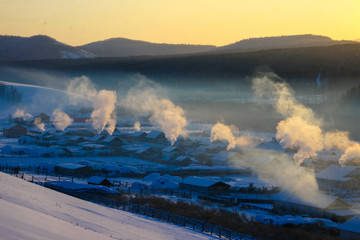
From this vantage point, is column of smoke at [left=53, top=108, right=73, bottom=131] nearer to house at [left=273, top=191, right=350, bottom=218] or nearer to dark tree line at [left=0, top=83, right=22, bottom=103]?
dark tree line at [left=0, top=83, right=22, bottom=103]

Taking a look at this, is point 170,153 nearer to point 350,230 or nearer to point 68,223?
point 350,230

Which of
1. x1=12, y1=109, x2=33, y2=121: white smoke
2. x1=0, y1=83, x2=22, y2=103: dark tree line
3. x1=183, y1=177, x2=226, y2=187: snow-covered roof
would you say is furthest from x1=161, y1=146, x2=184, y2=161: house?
x1=0, y1=83, x2=22, y2=103: dark tree line

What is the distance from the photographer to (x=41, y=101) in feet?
310

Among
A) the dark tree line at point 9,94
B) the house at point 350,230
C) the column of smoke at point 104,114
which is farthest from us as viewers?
the dark tree line at point 9,94

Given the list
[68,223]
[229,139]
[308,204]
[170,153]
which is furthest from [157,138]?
[68,223]

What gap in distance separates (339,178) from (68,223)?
2457 cm

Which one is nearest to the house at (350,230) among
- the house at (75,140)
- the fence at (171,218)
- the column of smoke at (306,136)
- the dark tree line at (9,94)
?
the fence at (171,218)

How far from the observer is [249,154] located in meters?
43.4

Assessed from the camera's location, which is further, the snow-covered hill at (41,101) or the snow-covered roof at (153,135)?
the snow-covered hill at (41,101)

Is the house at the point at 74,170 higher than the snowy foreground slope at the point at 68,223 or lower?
lower

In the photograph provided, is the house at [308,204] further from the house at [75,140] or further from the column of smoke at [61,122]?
the column of smoke at [61,122]

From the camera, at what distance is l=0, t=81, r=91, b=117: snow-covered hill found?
8769 cm

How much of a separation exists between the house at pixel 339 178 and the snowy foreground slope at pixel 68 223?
17.4 m

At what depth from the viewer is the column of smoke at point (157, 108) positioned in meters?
56.8
